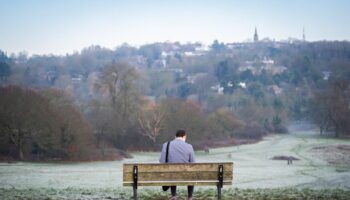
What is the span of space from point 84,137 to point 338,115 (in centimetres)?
5775

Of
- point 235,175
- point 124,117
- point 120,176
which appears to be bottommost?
point 120,176

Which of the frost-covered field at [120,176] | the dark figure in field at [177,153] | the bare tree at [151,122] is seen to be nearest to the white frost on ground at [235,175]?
the frost-covered field at [120,176]

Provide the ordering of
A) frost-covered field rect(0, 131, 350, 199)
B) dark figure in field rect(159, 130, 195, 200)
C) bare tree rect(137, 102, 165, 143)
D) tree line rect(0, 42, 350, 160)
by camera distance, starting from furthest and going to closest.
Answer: bare tree rect(137, 102, 165, 143)
tree line rect(0, 42, 350, 160)
frost-covered field rect(0, 131, 350, 199)
dark figure in field rect(159, 130, 195, 200)

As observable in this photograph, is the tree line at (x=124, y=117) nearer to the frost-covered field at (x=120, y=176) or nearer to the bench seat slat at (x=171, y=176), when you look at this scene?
the frost-covered field at (x=120, y=176)

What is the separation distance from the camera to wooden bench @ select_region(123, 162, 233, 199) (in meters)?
13.8

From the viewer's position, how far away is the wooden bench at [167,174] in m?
13.8

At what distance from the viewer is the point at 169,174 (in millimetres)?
13797

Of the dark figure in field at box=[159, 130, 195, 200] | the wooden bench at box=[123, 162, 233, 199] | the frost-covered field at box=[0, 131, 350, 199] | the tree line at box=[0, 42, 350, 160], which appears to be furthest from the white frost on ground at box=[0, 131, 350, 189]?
the tree line at box=[0, 42, 350, 160]

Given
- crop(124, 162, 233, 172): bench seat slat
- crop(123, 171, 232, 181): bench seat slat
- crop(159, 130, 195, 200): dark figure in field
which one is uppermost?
crop(159, 130, 195, 200): dark figure in field

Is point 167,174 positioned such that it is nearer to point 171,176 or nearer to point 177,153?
point 171,176

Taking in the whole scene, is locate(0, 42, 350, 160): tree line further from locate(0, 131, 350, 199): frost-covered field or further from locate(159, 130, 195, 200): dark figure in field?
locate(159, 130, 195, 200): dark figure in field

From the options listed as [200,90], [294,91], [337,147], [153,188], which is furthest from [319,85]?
[153,188]

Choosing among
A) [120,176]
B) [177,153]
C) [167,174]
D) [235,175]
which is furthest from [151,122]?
[167,174]

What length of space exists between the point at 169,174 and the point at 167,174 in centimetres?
5
